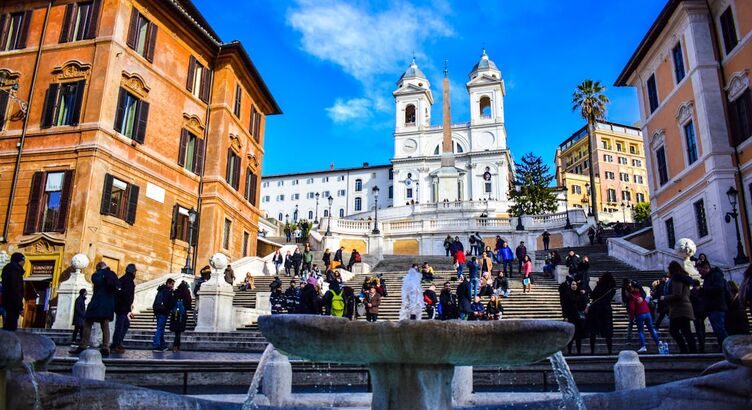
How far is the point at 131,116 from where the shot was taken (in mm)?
23250

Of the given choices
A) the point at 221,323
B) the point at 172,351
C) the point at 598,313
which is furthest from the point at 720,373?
the point at 221,323

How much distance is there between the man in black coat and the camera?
347 inches

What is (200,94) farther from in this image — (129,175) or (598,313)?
(598,313)

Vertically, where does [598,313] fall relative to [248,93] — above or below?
below

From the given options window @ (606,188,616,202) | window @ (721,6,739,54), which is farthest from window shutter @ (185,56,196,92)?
window @ (606,188,616,202)

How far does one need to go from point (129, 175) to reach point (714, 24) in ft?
84.1

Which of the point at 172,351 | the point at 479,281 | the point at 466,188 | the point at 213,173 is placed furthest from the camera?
the point at 466,188

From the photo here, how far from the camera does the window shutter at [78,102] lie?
71.3 feet

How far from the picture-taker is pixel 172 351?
1288 cm

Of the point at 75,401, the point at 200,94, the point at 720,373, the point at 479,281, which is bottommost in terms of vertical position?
the point at 75,401

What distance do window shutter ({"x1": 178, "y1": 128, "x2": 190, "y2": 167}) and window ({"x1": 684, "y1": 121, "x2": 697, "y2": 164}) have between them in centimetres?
2329

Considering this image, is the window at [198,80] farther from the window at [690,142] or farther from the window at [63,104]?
the window at [690,142]

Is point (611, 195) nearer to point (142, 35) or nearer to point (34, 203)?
point (142, 35)

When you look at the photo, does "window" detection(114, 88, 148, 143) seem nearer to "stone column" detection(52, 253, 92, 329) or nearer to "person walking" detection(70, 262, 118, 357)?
"stone column" detection(52, 253, 92, 329)
